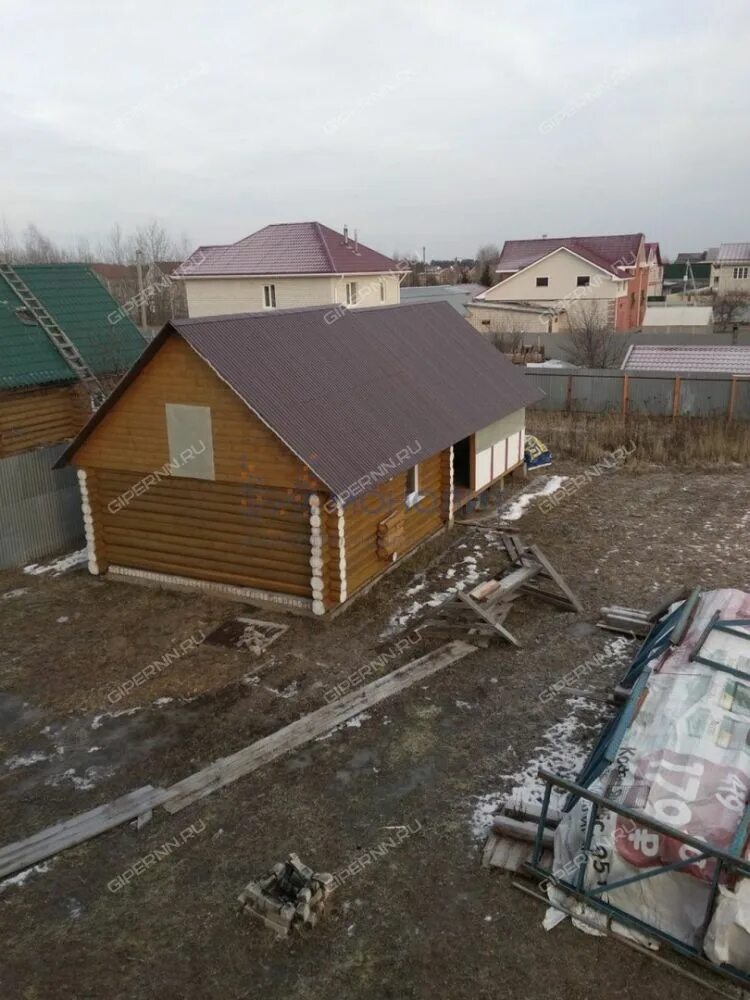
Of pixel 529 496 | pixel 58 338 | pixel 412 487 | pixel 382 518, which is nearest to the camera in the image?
pixel 382 518

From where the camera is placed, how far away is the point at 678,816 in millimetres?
5984

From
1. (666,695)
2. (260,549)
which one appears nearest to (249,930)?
(666,695)

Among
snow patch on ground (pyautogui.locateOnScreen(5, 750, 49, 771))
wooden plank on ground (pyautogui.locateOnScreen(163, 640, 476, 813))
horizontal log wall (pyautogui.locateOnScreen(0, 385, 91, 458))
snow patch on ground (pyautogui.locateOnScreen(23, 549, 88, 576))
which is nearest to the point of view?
wooden plank on ground (pyautogui.locateOnScreen(163, 640, 476, 813))

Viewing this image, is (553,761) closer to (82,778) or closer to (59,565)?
(82,778)

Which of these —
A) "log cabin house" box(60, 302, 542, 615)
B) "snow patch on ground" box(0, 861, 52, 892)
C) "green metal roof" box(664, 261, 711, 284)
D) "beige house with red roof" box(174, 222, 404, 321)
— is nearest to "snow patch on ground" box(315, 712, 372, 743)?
"log cabin house" box(60, 302, 542, 615)

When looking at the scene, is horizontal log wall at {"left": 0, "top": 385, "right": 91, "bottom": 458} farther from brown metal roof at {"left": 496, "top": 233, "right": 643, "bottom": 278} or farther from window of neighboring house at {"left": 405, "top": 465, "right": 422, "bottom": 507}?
brown metal roof at {"left": 496, "top": 233, "right": 643, "bottom": 278}

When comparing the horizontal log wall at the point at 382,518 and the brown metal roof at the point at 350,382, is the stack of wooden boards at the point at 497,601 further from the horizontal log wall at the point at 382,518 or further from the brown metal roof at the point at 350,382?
the brown metal roof at the point at 350,382

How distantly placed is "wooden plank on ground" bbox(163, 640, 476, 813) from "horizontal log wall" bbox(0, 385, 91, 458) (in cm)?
876

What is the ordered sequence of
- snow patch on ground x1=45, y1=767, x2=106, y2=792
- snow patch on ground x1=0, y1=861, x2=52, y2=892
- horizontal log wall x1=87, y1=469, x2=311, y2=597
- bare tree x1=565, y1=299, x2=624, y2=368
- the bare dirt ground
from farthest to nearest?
bare tree x1=565, y1=299, x2=624, y2=368 → horizontal log wall x1=87, y1=469, x2=311, y2=597 → snow patch on ground x1=45, y1=767, x2=106, y2=792 → snow patch on ground x1=0, y1=861, x2=52, y2=892 → the bare dirt ground

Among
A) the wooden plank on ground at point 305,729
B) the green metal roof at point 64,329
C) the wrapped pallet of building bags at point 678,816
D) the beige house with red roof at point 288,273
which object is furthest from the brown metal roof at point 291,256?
the wrapped pallet of building bags at point 678,816

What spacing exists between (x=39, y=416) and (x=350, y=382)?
254 inches

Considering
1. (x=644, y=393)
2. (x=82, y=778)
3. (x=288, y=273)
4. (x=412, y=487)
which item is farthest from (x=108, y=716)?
(x=288, y=273)

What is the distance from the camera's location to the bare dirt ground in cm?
588

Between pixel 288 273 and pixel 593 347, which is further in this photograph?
pixel 288 273
